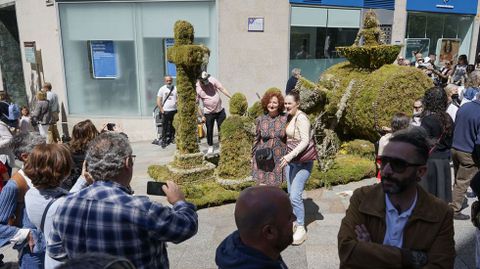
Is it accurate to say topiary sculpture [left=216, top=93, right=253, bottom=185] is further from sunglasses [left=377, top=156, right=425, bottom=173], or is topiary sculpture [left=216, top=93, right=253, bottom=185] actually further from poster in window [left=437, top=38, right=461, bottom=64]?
poster in window [left=437, top=38, right=461, bottom=64]

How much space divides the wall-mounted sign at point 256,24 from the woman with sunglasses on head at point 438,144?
270 inches

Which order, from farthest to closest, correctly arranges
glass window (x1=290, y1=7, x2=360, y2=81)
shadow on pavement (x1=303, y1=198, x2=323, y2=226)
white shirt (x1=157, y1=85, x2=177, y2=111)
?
1. glass window (x1=290, y1=7, x2=360, y2=81)
2. white shirt (x1=157, y1=85, x2=177, y2=111)
3. shadow on pavement (x1=303, y1=198, x2=323, y2=226)

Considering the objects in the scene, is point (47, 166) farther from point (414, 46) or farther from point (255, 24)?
point (414, 46)

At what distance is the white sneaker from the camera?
4.87 meters

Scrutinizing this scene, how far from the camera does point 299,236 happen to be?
4.90 m

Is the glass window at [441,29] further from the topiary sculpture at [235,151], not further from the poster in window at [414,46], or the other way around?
the topiary sculpture at [235,151]

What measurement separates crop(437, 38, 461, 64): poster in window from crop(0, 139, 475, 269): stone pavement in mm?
12589

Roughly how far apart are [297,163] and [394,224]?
2498mm

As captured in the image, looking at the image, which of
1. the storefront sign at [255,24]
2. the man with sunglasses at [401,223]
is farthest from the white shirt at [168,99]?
the man with sunglasses at [401,223]

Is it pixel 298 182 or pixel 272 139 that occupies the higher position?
pixel 272 139

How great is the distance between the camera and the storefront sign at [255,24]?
1080 cm

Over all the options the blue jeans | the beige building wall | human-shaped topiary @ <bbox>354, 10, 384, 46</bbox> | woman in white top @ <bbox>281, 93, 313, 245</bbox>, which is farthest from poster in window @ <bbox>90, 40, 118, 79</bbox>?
the blue jeans

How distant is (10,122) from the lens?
7.89m

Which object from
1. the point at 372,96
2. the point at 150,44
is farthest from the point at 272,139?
the point at 150,44
